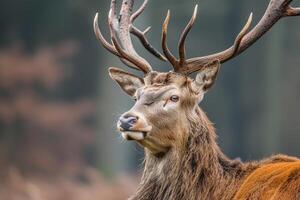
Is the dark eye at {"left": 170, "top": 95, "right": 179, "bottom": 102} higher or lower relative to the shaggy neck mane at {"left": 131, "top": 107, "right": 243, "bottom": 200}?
higher

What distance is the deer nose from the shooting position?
6883 mm

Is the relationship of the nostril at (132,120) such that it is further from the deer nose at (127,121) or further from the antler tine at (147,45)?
the antler tine at (147,45)

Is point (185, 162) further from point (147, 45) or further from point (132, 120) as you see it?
point (147, 45)

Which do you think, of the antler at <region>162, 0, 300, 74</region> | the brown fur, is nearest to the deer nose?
the brown fur

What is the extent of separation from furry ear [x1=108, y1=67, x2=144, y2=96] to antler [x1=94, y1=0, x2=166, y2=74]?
9 centimetres

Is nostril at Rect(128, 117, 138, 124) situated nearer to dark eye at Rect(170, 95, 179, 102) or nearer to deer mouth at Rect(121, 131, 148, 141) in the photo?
deer mouth at Rect(121, 131, 148, 141)

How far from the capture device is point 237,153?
16.0 metres

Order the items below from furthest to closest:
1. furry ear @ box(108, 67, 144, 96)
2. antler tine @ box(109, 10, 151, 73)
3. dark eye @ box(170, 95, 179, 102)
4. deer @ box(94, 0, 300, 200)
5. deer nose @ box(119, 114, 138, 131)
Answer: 1. furry ear @ box(108, 67, 144, 96)
2. antler tine @ box(109, 10, 151, 73)
3. dark eye @ box(170, 95, 179, 102)
4. deer @ box(94, 0, 300, 200)
5. deer nose @ box(119, 114, 138, 131)

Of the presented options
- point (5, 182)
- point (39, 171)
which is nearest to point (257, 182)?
point (5, 182)

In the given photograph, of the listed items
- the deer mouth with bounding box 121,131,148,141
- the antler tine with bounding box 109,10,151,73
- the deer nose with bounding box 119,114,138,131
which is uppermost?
the antler tine with bounding box 109,10,151,73

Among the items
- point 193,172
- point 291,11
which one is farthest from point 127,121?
point 291,11

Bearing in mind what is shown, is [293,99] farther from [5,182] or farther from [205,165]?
[205,165]

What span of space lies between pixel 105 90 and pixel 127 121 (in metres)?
9.71

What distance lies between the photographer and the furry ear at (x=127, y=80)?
7537 mm
